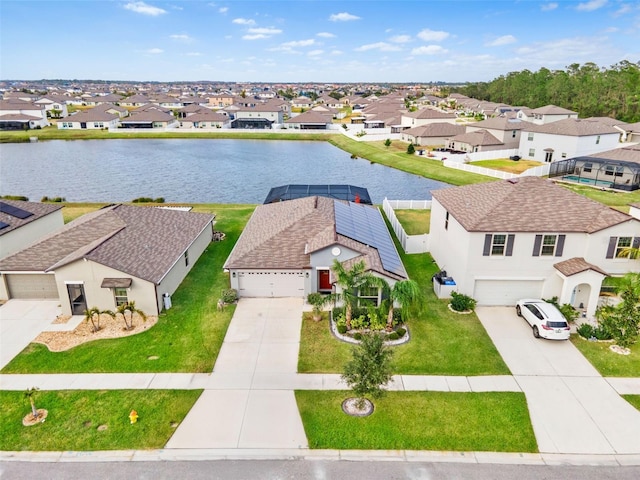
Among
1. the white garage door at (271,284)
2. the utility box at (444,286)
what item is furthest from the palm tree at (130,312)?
the utility box at (444,286)

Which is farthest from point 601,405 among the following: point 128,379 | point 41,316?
point 41,316

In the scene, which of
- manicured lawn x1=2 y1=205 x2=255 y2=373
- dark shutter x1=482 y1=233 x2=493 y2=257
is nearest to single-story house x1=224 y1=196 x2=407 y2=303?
manicured lawn x1=2 y1=205 x2=255 y2=373

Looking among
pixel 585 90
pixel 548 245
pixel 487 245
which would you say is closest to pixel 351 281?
pixel 487 245

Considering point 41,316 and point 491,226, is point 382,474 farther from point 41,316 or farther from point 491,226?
point 41,316

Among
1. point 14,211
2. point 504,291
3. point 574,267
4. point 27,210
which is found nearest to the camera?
point 574,267

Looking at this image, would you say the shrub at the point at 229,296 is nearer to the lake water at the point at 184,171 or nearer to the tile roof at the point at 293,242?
the tile roof at the point at 293,242

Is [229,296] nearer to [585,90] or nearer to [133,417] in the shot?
[133,417]
